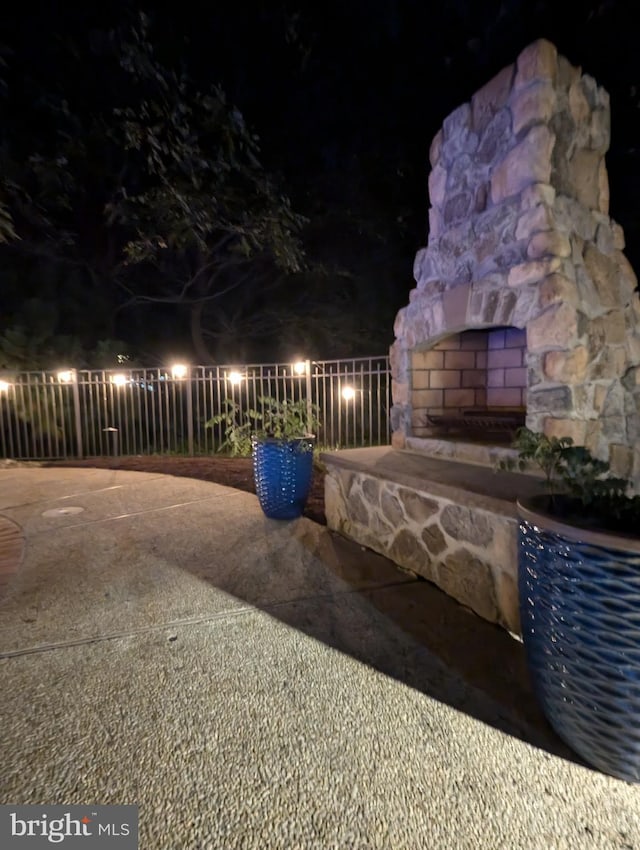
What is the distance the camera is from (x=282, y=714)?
164 cm

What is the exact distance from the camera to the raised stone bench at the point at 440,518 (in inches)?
88.5

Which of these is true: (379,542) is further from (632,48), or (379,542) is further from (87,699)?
(632,48)

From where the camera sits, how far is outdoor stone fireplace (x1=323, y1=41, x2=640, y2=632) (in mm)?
2596

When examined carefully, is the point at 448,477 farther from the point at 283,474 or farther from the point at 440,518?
the point at 283,474

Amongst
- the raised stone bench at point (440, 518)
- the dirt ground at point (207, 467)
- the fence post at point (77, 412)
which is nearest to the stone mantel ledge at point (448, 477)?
the raised stone bench at point (440, 518)

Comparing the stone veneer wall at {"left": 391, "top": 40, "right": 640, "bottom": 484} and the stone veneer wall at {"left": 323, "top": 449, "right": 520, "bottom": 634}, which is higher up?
the stone veneer wall at {"left": 391, "top": 40, "right": 640, "bottom": 484}

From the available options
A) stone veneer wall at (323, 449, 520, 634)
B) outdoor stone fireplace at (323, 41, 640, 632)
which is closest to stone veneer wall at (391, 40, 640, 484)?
outdoor stone fireplace at (323, 41, 640, 632)

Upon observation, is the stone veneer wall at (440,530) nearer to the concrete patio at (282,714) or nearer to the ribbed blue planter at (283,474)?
the concrete patio at (282,714)

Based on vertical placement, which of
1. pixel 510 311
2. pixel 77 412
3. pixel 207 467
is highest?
pixel 510 311

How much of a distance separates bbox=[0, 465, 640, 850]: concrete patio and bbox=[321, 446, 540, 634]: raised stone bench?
0.14m
